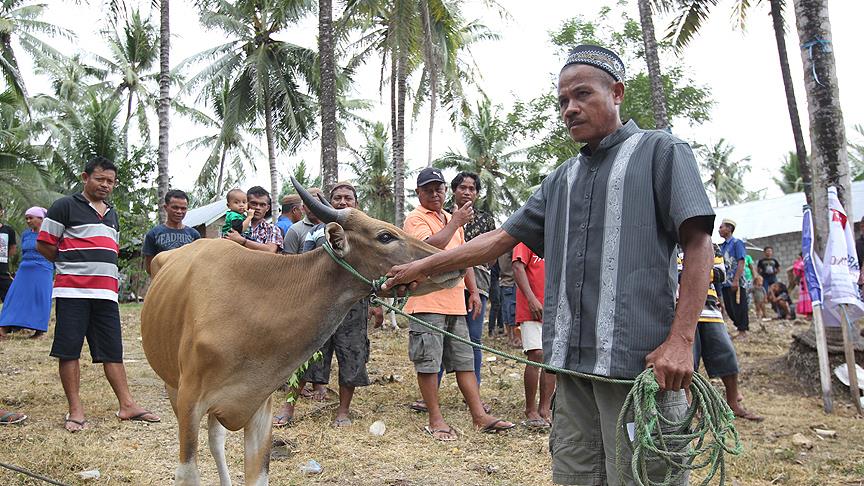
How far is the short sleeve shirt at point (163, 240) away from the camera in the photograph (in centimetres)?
682

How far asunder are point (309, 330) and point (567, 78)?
1.98 metres

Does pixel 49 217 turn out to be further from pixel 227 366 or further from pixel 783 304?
pixel 783 304

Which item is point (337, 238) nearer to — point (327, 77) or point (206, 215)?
point (327, 77)

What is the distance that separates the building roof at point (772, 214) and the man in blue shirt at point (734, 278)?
1345 centimetres

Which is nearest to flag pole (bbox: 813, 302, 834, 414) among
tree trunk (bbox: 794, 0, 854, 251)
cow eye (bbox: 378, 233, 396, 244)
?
tree trunk (bbox: 794, 0, 854, 251)

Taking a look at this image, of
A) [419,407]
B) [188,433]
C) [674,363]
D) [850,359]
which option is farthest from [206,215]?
[674,363]

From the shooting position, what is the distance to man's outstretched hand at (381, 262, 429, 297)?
136 inches

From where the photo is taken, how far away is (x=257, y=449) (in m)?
4.24

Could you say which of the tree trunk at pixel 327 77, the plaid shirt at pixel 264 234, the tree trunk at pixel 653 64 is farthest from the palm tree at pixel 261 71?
the plaid shirt at pixel 264 234

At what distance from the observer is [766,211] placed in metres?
31.4

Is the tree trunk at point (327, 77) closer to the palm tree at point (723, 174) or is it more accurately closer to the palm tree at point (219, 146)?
the palm tree at point (219, 146)

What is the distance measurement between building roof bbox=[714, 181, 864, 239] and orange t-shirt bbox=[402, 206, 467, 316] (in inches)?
850

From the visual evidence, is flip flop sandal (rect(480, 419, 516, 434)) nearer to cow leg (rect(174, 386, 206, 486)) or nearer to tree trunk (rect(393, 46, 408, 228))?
cow leg (rect(174, 386, 206, 486))

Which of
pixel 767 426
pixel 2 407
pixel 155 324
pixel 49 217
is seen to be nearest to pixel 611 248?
pixel 155 324
